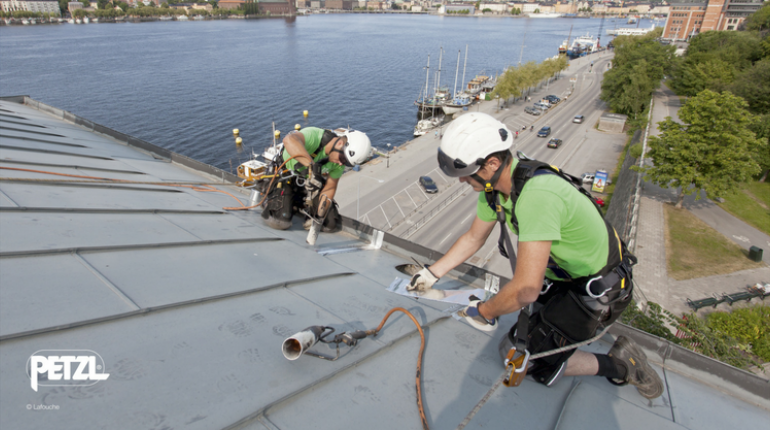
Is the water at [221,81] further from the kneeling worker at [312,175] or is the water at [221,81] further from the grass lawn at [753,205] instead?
the grass lawn at [753,205]

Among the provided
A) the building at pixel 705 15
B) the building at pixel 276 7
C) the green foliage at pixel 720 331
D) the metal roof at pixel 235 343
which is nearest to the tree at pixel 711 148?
the green foliage at pixel 720 331

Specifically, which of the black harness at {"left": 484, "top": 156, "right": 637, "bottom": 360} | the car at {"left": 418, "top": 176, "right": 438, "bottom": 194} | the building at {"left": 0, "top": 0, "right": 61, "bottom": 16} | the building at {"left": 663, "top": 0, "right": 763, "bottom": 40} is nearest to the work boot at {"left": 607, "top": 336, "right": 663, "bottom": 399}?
the black harness at {"left": 484, "top": 156, "right": 637, "bottom": 360}

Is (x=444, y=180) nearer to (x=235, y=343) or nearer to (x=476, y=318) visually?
(x=476, y=318)

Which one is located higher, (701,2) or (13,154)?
(701,2)

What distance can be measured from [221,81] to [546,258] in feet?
225

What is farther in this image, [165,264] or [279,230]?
[279,230]

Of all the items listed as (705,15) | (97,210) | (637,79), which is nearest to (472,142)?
(97,210)

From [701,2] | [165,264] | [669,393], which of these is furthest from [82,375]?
[701,2]

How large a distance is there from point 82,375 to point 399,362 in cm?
209

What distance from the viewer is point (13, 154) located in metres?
6.59

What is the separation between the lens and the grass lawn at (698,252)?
18.5 m

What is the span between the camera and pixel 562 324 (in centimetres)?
334

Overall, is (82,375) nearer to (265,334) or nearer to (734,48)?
(265,334)

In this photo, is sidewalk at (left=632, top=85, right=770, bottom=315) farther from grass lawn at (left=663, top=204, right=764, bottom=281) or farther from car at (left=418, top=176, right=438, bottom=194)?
car at (left=418, top=176, right=438, bottom=194)
